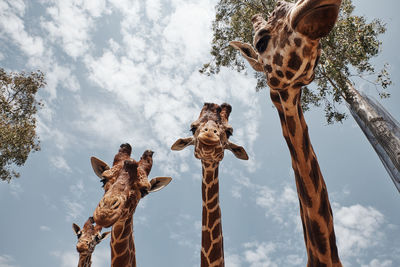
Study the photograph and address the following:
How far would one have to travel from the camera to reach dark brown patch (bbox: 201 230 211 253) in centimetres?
462

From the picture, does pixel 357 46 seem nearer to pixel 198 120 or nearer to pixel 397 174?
pixel 397 174

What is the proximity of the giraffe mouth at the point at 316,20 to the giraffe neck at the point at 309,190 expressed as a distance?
0.59m

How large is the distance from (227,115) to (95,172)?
3169 mm

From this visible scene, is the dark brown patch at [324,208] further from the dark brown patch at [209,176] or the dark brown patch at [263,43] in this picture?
the dark brown patch at [209,176]

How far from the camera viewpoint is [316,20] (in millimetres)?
1653

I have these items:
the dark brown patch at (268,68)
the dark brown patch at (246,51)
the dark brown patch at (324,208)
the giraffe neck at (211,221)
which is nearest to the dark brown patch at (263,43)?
the dark brown patch at (268,68)

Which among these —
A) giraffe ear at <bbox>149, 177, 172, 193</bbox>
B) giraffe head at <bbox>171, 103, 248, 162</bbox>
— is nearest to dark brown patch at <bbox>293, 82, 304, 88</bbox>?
giraffe head at <bbox>171, 103, 248, 162</bbox>

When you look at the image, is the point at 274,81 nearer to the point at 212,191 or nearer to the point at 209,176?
the point at 209,176

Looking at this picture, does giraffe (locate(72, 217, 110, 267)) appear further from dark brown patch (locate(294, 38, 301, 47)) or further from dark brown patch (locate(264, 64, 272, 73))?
dark brown patch (locate(294, 38, 301, 47))

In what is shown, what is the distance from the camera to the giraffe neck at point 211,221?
14.9ft

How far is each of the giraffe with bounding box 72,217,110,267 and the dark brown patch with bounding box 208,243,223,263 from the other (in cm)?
606

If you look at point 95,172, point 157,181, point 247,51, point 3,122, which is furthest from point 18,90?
point 247,51

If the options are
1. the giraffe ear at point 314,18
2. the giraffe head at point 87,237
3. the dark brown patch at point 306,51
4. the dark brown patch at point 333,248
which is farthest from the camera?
the giraffe head at point 87,237

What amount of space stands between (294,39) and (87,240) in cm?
945
